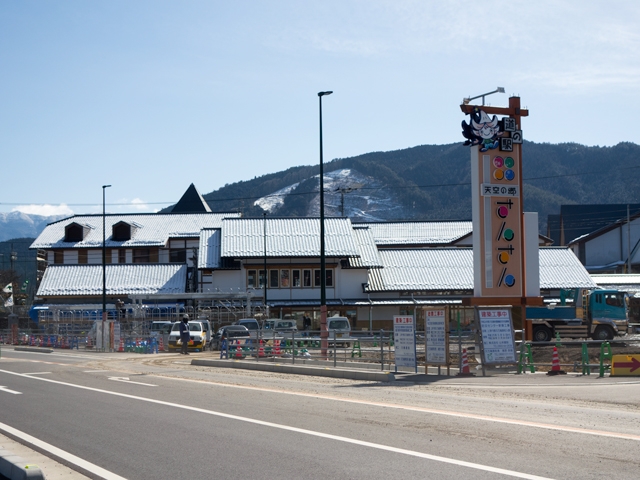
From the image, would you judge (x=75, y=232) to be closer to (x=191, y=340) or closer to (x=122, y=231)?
(x=122, y=231)

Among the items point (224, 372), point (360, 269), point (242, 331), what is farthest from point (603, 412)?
point (360, 269)

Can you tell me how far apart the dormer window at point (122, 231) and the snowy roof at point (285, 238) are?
1531 centimetres

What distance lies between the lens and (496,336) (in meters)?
21.8

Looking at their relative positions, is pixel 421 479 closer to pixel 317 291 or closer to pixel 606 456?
pixel 606 456

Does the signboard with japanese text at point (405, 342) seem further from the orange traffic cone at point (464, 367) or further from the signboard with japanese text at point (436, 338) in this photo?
the orange traffic cone at point (464, 367)

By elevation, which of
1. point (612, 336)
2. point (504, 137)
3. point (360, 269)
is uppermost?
point (504, 137)

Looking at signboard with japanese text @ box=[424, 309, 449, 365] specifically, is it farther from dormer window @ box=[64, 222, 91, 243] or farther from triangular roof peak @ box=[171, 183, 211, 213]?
triangular roof peak @ box=[171, 183, 211, 213]

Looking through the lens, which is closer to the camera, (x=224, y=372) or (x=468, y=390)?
(x=468, y=390)

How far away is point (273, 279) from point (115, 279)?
15.4 m

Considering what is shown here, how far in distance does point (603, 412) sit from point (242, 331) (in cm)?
2416

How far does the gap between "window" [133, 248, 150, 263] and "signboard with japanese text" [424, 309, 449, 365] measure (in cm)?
5897

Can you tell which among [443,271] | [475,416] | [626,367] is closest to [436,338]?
[626,367]

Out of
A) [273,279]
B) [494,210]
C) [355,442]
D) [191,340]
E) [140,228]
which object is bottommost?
[191,340]

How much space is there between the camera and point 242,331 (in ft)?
117
